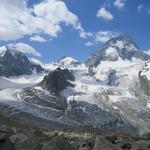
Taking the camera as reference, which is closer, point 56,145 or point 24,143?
point 24,143

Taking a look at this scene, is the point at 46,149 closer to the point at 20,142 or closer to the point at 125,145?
the point at 20,142

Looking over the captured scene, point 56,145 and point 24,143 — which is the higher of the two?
point 56,145

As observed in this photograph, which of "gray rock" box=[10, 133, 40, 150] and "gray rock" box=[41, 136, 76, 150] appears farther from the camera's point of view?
"gray rock" box=[41, 136, 76, 150]

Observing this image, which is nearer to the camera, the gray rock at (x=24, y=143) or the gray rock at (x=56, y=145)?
the gray rock at (x=24, y=143)

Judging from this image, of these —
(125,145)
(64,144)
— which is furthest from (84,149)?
(64,144)

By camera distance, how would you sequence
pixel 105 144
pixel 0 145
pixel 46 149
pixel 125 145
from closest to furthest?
pixel 0 145 < pixel 46 149 < pixel 105 144 < pixel 125 145

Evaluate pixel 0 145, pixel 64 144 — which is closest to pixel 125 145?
pixel 64 144

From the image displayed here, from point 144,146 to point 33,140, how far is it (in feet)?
57.2

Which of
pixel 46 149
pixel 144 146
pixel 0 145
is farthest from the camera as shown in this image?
pixel 144 146

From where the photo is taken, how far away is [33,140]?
4628 cm

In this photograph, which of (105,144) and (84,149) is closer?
(105,144)

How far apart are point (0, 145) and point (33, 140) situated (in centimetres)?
483

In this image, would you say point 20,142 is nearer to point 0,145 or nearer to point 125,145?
point 0,145

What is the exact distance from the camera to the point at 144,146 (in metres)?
58.2
